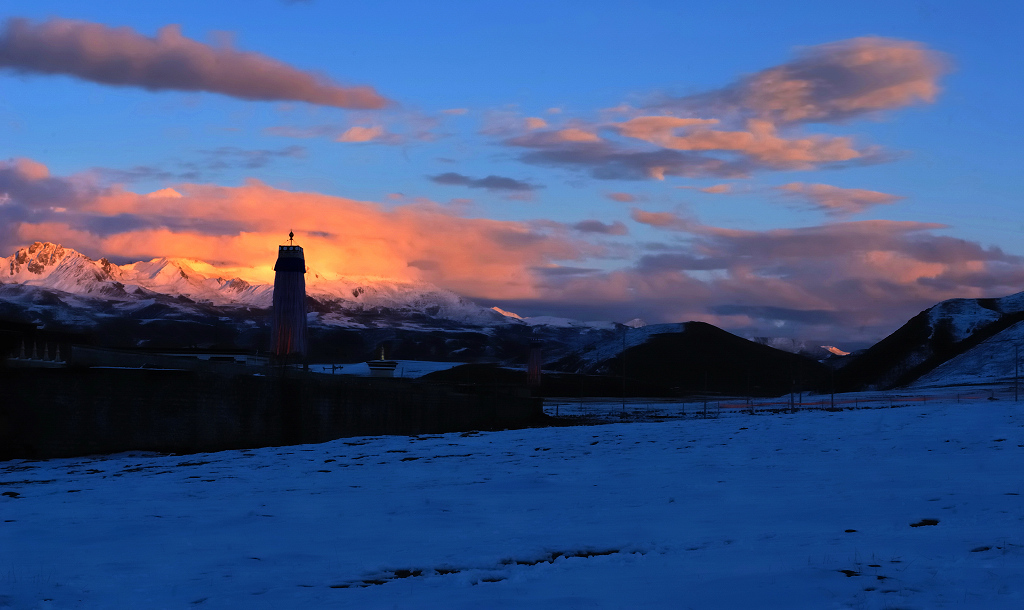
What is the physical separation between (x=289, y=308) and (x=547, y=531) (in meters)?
54.1

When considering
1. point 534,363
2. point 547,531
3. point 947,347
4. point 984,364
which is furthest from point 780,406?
point 947,347

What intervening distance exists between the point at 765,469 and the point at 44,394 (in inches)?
1043

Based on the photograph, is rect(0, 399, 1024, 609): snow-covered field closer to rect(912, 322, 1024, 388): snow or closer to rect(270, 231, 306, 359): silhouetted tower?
rect(270, 231, 306, 359): silhouetted tower

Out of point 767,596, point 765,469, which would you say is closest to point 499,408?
point 765,469

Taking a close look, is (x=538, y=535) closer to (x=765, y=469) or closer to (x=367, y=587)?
(x=367, y=587)

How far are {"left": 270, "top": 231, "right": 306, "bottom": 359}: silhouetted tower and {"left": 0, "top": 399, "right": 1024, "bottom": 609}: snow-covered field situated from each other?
40.0m

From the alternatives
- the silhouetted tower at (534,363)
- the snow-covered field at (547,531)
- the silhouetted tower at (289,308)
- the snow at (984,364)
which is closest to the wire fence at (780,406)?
the silhouetted tower at (534,363)

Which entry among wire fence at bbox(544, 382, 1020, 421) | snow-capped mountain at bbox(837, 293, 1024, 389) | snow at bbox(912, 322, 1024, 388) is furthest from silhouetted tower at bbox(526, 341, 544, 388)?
snow-capped mountain at bbox(837, 293, 1024, 389)

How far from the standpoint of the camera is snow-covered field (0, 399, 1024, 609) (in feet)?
30.0

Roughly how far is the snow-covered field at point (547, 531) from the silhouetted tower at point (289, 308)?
40.0 meters

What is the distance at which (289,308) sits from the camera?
213 ft

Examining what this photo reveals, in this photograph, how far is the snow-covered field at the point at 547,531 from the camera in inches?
360

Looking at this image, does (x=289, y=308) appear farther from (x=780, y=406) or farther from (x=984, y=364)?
(x=984, y=364)

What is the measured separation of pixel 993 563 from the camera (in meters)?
9.50
